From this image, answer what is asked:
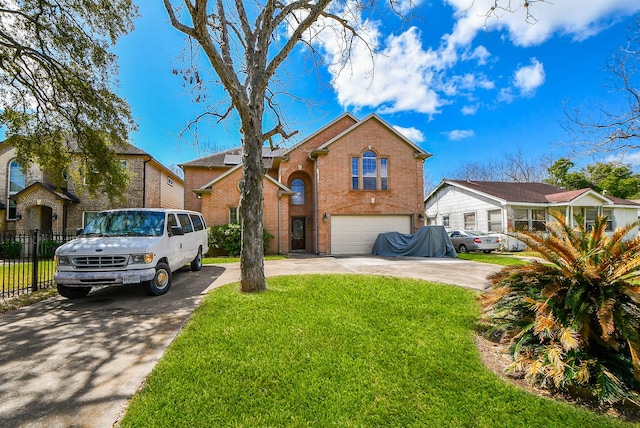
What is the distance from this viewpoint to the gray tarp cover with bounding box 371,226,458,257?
14.3m

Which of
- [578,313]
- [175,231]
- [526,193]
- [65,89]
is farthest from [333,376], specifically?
[526,193]

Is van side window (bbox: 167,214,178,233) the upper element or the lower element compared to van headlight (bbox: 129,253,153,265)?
upper

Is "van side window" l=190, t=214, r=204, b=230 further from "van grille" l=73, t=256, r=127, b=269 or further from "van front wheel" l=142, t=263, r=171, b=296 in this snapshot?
"van grille" l=73, t=256, r=127, b=269

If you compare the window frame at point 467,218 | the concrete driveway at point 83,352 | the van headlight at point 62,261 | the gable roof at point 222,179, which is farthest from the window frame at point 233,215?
the window frame at point 467,218

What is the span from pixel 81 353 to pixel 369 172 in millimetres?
15080

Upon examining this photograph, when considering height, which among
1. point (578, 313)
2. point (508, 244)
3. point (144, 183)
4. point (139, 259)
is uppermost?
point (144, 183)

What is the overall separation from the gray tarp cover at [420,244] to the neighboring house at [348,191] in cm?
119

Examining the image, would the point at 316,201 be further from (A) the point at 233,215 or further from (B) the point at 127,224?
(B) the point at 127,224

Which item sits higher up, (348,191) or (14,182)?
(14,182)

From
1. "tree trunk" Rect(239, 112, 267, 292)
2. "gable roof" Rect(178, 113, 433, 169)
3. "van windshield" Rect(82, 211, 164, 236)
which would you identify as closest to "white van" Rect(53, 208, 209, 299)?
"van windshield" Rect(82, 211, 164, 236)

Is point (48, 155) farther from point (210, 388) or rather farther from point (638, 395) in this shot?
point (638, 395)

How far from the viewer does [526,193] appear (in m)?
20.2

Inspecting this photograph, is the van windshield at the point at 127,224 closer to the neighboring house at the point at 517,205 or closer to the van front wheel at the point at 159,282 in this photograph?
the van front wheel at the point at 159,282

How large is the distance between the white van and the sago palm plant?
6.70 m
